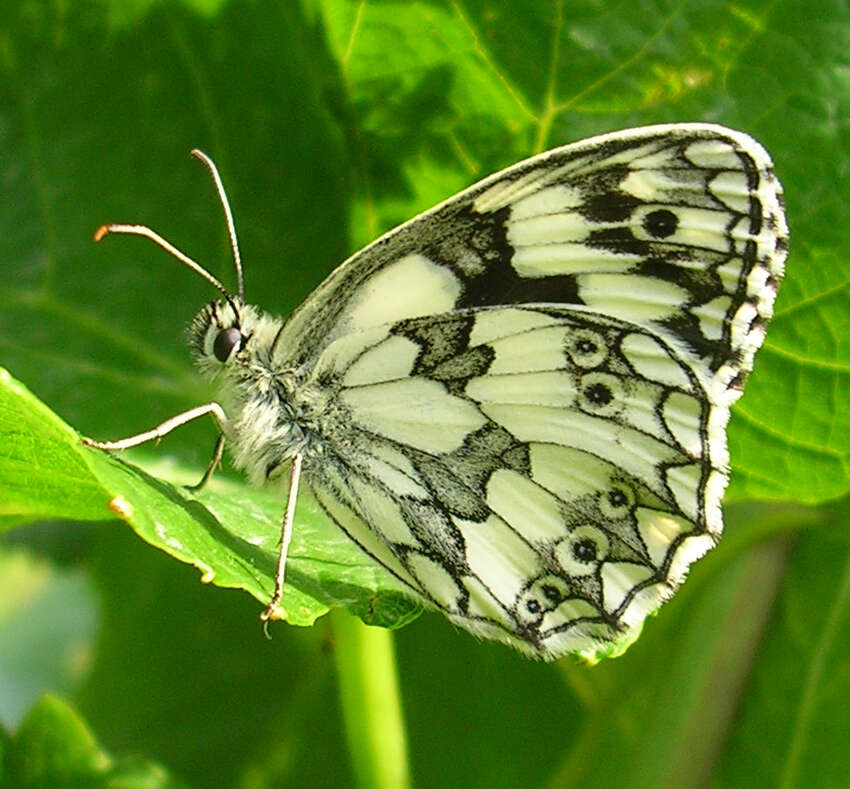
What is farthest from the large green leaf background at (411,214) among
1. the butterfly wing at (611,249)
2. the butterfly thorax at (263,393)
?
the butterfly wing at (611,249)

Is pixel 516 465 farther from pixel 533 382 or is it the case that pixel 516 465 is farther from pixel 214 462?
pixel 214 462

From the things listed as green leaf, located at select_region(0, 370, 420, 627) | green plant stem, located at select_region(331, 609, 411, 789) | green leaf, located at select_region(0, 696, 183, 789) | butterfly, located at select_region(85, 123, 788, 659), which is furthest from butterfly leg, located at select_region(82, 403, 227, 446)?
green leaf, located at select_region(0, 696, 183, 789)

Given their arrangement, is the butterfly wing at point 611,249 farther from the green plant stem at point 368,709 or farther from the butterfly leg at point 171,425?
the green plant stem at point 368,709

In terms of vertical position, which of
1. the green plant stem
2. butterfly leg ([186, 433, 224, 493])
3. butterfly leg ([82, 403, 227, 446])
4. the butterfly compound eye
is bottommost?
the green plant stem

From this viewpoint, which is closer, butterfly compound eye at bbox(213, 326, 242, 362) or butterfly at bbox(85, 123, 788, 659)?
butterfly at bbox(85, 123, 788, 659)

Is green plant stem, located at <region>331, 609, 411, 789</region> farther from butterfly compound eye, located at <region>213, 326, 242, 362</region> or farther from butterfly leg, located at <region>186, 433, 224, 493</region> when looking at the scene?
butterfly compound eye, located at <region>213, 326, 242, 362</region>

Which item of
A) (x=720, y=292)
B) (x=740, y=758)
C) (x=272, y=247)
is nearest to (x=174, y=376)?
(x=272, y=247)

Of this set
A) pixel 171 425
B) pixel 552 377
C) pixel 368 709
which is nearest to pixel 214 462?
pixel 171 425
